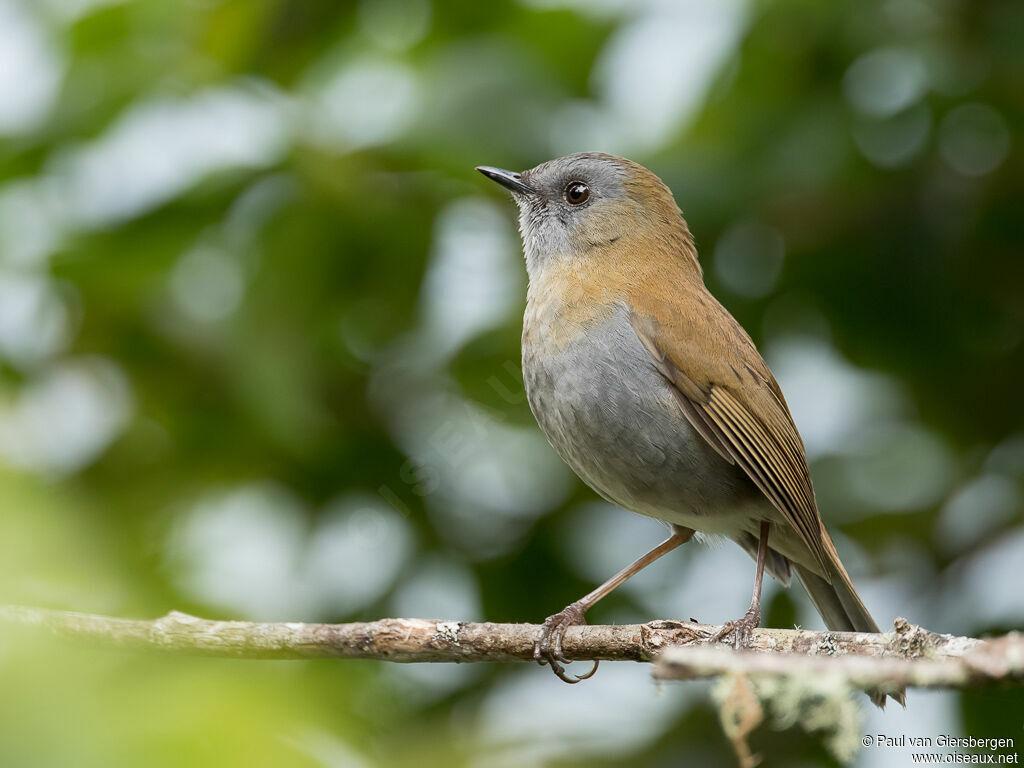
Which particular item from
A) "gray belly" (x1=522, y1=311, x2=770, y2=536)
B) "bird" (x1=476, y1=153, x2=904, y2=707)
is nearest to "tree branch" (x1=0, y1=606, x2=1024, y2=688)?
"bird" (x1=476, y1=153, x2=904, y2=707)

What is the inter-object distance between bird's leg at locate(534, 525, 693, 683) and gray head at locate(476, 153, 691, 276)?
123cm

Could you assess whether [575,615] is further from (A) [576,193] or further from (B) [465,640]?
(A) [576,193]

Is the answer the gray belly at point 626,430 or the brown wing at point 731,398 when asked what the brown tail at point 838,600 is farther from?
the gray belly at point 626,430

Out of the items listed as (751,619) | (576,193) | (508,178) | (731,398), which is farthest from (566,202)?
(751,619)

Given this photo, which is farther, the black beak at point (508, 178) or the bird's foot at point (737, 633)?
the black beak at point (508, 178)

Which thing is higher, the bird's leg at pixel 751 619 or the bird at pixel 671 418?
the bird at pixel 671 418

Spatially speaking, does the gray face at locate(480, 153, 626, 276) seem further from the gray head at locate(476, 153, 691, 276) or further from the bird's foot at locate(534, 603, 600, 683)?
the bird's foot at locate(534, 603, 600, 683)

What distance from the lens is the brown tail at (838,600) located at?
3.95 m

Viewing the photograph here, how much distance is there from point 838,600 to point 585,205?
1.95 metres

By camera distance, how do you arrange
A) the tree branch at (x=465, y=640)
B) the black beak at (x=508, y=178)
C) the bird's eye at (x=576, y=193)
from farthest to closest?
1. the bird's eye at (x=576, y=193)
2. the black beak at (x=508, y=178)
3. the tree branch at (x=465, y=640)

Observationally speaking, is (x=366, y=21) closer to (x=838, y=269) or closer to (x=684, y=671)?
(x=838, y=269)

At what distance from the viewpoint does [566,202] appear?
475 cm

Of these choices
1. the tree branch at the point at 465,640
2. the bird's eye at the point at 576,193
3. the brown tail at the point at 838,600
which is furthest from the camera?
the bird's eye at the point at 576,193

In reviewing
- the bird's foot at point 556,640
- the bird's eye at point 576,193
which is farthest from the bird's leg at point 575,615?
the bird's eye at point 576,193
